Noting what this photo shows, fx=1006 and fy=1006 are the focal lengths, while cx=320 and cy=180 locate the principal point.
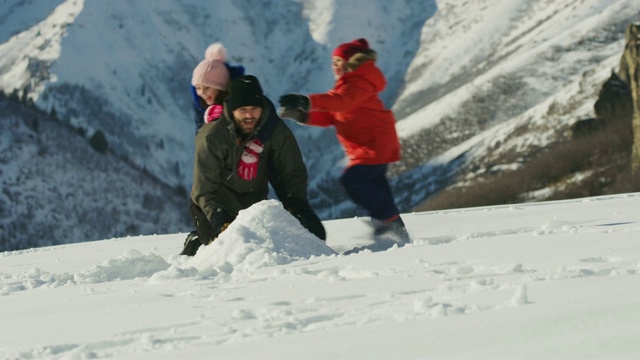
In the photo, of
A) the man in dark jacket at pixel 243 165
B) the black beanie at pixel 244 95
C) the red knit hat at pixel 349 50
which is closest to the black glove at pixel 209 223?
the man in dark jacket at pixel 243 165

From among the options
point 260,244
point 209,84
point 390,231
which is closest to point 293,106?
point 209,84

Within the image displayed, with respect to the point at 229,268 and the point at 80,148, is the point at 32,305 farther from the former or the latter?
the point at 80,148

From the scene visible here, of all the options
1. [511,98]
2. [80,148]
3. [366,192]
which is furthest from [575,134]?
[366,192]

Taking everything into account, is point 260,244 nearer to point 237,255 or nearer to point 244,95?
point 237,255

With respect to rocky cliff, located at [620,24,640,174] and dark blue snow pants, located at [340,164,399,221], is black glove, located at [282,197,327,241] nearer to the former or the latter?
dark blue snow pants, located at [340,164,399,221]

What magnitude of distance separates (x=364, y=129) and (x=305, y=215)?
102 cm

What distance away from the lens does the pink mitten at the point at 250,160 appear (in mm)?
8633

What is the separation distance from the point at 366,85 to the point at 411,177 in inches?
7096

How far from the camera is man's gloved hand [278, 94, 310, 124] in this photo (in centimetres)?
855

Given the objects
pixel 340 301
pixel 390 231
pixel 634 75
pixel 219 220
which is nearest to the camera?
pixel 340 301

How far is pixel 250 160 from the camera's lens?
28.7ft

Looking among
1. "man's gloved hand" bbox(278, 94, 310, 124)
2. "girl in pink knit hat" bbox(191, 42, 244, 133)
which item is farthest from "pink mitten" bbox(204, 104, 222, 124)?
"man's gloved hand" bbox(278, 94, 310, 124)

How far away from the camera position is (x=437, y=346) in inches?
130

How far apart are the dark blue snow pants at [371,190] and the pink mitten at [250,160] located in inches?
38.3
